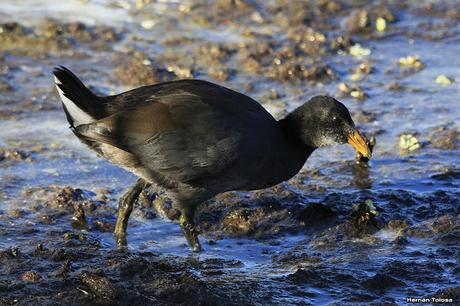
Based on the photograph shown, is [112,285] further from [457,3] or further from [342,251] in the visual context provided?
[457,3]

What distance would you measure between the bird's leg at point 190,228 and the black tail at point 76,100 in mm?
908

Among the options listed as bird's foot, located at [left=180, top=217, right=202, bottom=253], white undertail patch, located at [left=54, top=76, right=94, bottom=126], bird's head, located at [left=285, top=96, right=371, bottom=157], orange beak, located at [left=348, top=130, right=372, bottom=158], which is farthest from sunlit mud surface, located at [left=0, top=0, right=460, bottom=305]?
white undertail patch, located at [left=54, top=76, right=94, bottom=126]

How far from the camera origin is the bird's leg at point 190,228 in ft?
21.5

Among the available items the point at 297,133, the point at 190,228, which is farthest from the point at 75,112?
the point at 297,133

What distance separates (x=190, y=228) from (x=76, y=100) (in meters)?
1.20

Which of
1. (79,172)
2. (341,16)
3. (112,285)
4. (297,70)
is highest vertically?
(341,16)

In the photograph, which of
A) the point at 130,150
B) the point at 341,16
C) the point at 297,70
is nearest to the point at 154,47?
the point at 297,70

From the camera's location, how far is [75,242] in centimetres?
653

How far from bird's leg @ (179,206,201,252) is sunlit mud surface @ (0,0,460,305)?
0.32 ft

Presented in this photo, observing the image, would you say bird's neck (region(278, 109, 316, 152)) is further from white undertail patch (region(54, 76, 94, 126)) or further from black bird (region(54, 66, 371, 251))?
white undertail patch (region(54, 76, 94, 126))

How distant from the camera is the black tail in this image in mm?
6316

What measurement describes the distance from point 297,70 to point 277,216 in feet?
9.74

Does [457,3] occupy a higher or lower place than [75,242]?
higher

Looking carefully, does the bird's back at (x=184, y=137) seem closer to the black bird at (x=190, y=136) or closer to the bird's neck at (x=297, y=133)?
the black bird at (x=190, y=136)
